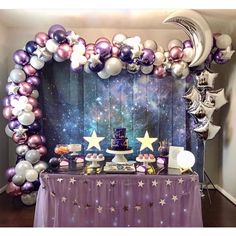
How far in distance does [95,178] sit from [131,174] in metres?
0.28

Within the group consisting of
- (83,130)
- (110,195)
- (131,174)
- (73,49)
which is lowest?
(110,195)

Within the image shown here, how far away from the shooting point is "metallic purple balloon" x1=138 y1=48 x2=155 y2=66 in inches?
121

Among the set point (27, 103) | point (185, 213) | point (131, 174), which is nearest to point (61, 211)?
point (131, 174)

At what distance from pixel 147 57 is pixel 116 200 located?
1.45m

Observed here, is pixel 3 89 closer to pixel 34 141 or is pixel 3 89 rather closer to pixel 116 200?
pixel 34 141

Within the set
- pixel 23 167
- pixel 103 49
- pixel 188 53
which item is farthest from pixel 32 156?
pixel 188 53

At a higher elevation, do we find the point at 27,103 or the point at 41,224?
the point at 27,103

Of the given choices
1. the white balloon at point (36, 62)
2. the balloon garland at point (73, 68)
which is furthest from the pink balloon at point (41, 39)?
the white balloon at point (36, 62)

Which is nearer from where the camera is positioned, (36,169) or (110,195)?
(110,195)

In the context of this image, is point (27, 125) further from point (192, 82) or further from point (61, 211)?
point (192, 82)

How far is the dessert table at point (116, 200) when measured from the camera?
7.82ft

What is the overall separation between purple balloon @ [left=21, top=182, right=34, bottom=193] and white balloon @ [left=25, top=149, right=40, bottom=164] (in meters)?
0.22

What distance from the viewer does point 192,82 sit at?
352cm

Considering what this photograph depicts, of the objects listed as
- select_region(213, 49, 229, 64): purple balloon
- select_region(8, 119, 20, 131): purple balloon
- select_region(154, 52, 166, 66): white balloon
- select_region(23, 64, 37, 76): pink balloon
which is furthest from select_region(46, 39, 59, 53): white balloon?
select_region(213, 49, 229, 64): purple balloon
